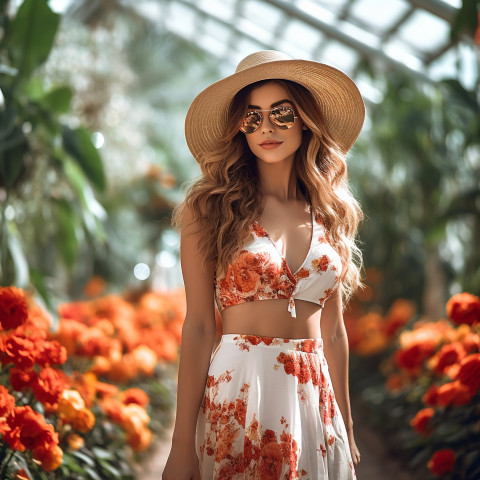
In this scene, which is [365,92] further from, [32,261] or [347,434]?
[347,434]

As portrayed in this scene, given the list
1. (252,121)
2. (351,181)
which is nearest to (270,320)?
(252,121)

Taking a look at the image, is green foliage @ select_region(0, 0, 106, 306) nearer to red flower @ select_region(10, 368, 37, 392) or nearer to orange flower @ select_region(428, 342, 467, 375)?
red flower @ select_region(10, 368, 37, 392)

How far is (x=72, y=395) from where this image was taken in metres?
2.11

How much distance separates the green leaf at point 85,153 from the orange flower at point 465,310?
1654mm

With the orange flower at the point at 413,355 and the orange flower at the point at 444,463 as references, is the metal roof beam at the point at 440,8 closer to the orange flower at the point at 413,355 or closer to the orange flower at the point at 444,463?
the orange flower at the point at 413,355

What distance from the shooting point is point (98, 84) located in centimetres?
635

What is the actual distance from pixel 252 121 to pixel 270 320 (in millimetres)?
564

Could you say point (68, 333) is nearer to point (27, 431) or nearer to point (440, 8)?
point (27, 431)

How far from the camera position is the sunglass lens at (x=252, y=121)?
1.78 m

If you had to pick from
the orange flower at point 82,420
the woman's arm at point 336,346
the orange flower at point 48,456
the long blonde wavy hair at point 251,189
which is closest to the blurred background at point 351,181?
the orange flower at point 82,420

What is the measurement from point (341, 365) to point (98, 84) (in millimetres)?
5176

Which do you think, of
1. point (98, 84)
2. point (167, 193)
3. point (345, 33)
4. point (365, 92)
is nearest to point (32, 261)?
point (98, 84)

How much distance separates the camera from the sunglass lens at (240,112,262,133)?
178 centimetres

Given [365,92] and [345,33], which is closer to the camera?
[345,33]
